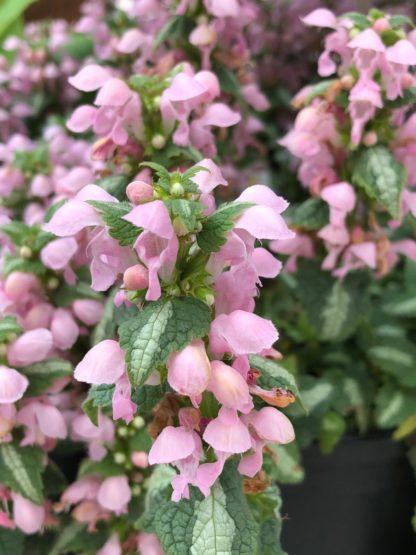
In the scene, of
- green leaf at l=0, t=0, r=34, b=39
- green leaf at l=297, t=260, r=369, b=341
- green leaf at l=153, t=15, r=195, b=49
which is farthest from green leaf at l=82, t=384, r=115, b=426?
green leaf at l=0, t=0, r=34, b=39

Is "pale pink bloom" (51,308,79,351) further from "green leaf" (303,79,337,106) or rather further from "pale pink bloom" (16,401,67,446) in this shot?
"green leaf" (303,79,337,106)

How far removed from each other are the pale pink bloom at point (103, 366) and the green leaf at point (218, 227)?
9 centimetres

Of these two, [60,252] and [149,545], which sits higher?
[60,252]

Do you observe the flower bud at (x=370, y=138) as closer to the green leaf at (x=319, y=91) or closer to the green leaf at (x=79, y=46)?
the green leaf at (x=319, y=91)

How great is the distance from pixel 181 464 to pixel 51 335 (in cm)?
22

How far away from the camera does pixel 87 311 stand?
660 millimetres

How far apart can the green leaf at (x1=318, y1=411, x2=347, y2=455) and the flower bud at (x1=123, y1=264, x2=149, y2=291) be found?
44 centimetres

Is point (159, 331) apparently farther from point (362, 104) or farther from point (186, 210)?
point (362, 104)

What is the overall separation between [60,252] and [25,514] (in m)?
0.25

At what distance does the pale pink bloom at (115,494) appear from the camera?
59 cm

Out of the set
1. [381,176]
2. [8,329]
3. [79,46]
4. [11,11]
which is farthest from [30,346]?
[79,46]

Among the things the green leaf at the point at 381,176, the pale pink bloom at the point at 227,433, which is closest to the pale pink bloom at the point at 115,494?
the pale pink bloom at the point at 227,433

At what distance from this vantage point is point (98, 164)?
2.54 feet

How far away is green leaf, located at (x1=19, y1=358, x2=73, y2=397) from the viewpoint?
59cm
